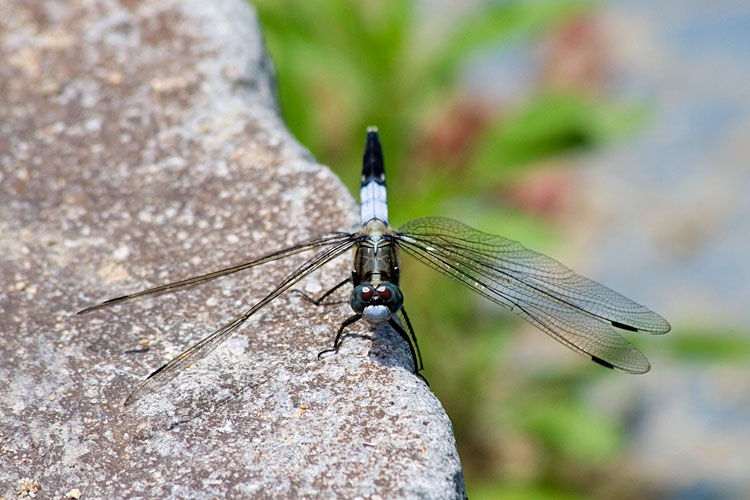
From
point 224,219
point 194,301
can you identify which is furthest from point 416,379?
point 224,219

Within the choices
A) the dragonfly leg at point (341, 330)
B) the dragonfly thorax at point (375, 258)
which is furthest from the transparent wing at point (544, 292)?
the dragonfly leg at point (341, 330)

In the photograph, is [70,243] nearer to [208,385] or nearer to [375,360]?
[208,385]

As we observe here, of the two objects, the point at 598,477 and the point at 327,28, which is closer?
the point at 327,28

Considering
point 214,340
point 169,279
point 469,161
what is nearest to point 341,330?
point 214,340

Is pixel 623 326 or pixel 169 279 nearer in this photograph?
pixel 169 279

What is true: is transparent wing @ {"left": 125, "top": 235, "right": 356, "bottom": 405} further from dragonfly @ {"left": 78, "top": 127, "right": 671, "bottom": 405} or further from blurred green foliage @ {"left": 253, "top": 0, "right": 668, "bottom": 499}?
blurred green foliage @ {"left": 253, "top": 0, "right": 668, "bottom": 499}

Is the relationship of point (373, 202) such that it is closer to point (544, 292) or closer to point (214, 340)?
point (544, 292)
